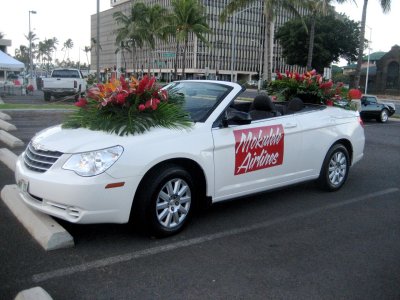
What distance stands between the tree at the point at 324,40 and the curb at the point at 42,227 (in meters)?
54.2

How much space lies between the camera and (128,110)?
4605 mm

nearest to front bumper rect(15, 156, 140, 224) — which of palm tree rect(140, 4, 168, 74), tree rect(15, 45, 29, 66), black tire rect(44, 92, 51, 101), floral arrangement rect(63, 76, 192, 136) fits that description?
floral arrangement rect(63, 76, 192, 136)

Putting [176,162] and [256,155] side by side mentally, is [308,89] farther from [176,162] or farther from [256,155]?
[176,162]

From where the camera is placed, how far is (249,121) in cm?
495

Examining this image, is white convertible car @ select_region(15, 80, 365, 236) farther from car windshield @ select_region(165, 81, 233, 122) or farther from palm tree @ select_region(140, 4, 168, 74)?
palm tree @ select_region(140, 4, 168, 74)

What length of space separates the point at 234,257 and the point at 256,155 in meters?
1.44

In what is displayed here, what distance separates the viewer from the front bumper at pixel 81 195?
13.0ft

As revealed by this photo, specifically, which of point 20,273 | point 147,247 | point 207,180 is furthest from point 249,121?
point 20,273

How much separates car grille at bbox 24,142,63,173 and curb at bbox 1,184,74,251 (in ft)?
1.85

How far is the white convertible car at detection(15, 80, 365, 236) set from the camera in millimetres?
4051

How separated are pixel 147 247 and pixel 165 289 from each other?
87cm

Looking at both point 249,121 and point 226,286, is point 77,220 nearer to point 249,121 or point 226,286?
point 226,286

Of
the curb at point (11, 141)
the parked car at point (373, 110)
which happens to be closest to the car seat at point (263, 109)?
the curb at point (11, 141)

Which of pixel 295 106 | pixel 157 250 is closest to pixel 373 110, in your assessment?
pixel 295 106
